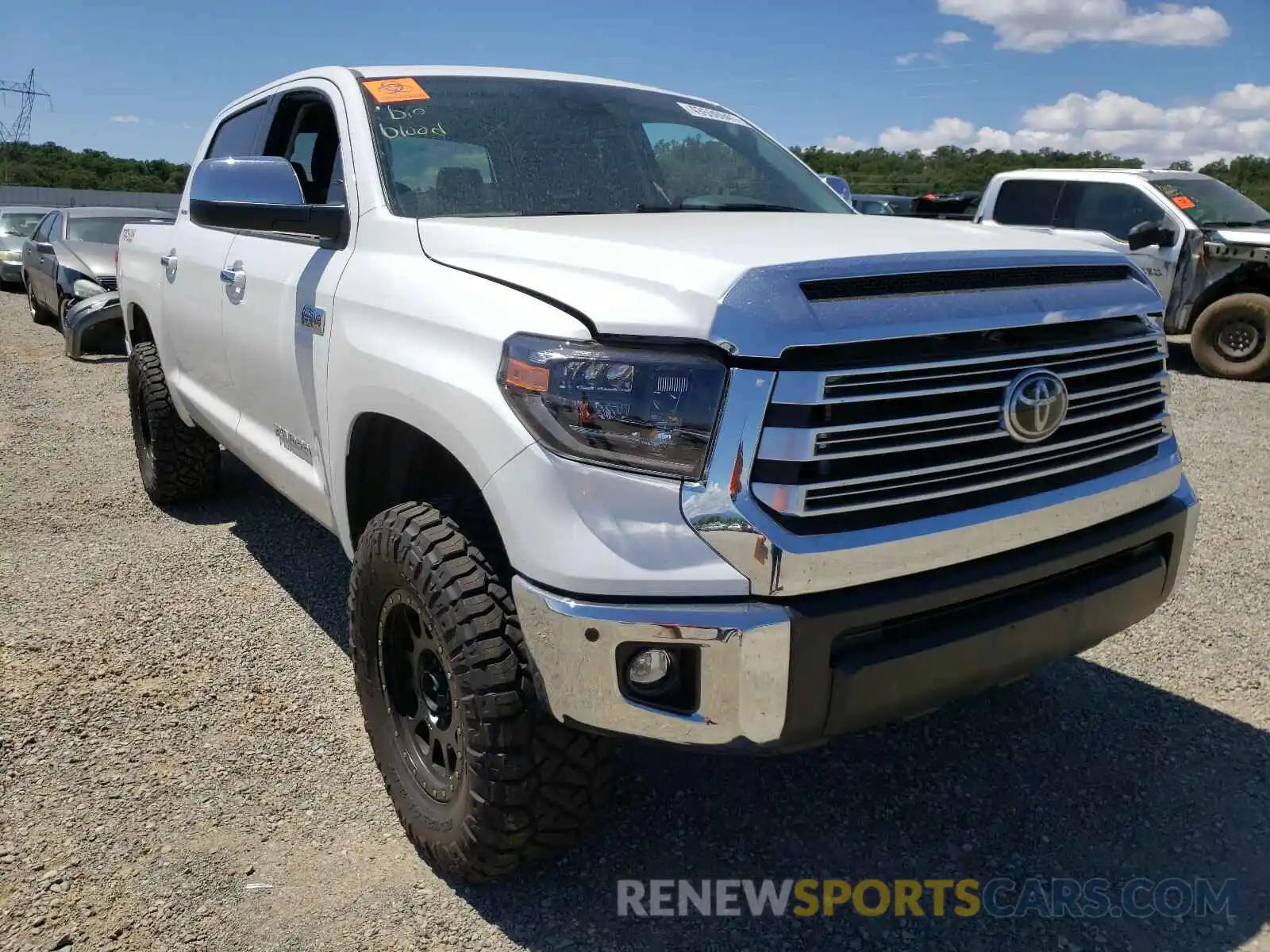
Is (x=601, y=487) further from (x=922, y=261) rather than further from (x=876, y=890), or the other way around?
(x=876, y=890)

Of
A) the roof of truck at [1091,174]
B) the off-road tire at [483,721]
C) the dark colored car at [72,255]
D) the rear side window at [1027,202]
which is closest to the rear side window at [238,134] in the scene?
the off-road tire at [483,721]

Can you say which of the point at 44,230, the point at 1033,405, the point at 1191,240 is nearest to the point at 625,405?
the point at 1033,405

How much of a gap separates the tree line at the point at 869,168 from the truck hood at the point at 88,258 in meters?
11.8

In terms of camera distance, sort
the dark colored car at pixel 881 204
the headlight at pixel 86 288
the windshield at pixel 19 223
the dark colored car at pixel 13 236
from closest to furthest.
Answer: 1. the headlight at pixel 86 288
2. the dark colored car at pixel 881 204
3. the dark colored car at pixel 13 236
4. the windshield at pixel 19 223

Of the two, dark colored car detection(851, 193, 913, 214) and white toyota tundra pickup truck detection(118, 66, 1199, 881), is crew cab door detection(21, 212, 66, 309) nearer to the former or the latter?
dark colored car detection(851, 193, 913, 214)

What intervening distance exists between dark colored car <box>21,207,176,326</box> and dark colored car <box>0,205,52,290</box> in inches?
180

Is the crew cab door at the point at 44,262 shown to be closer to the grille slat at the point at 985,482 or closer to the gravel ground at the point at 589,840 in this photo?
the gravel ground at the point at 589,840

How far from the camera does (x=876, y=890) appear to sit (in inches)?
93.7

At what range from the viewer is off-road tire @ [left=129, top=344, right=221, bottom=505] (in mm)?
4766

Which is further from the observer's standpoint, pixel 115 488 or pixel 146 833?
pixel 115 488

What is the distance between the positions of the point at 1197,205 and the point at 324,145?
9.14m

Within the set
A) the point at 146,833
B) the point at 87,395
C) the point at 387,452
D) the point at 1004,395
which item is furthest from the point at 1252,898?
the point at 87,395

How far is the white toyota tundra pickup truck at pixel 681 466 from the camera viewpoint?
1.83 m

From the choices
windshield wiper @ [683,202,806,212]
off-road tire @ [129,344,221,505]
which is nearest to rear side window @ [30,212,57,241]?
off-road tire @ [129,344,221,505]
